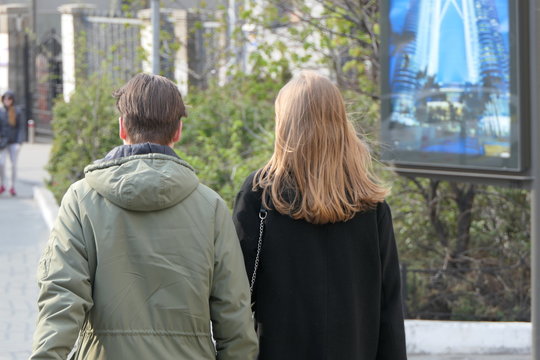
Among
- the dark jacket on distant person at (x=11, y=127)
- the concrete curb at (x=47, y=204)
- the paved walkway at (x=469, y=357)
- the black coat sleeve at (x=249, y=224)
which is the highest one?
the dark jacket on distant person at (x=11, y=127)

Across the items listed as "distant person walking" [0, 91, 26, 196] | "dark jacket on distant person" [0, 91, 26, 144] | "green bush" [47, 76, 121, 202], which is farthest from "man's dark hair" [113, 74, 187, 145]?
"dark jacket on distant person" [0, 91, 26, 144]

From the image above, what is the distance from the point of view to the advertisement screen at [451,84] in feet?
18.4

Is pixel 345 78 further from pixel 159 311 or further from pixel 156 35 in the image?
pixel 159 311

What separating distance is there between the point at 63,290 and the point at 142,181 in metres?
0.39

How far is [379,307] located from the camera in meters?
3.27

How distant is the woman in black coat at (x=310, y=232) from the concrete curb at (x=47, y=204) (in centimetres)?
821

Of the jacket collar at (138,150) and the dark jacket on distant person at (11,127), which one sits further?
the dark jacket on distant person at (11,127)

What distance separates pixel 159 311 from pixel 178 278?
0.37 feet

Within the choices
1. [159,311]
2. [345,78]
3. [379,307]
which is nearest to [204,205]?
[159,311]

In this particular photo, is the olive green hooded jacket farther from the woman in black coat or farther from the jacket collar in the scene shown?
the woman in black coat

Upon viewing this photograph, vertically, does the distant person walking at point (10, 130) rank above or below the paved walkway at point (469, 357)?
above

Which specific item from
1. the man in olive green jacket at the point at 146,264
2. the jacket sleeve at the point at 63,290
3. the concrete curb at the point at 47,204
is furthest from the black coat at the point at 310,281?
the concrete curb at the point at 47,204

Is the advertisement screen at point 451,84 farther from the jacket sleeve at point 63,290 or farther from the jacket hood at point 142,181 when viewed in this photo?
the jacket sleeve at point 63,290

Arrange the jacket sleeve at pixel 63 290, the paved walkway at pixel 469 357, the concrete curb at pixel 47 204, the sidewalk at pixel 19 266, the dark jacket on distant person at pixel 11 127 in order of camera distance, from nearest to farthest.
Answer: the jacket sleeve at pixel 63 290 < the paved walkway at pixel 469 357 < the sidewalk at pixel 19 266 < the concrete curb at pixel 47 204 < the dark jacket on distant person at pixel 11 127
